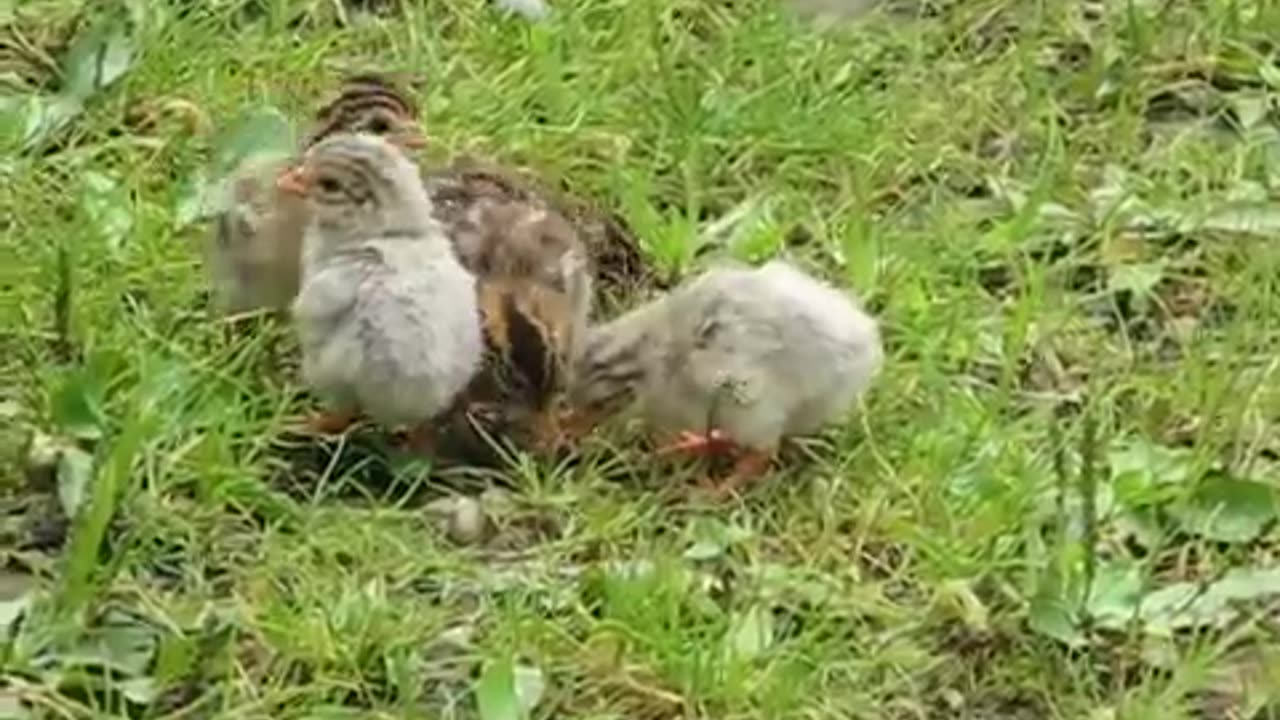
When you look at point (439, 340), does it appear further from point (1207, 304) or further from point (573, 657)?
point (1207, 304)

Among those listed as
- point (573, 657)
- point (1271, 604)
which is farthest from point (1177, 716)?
point (573, 657)

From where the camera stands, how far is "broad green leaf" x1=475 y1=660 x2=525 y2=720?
352cm

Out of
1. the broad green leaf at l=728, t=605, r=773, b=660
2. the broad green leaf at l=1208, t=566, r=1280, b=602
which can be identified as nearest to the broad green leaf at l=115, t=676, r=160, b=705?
the broad green leaf at l=728, t=605, r=773, b=660

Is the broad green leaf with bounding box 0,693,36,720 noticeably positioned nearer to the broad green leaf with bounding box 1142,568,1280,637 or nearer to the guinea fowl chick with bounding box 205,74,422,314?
the guinea fowl chick with bounding box 205,74,422,314

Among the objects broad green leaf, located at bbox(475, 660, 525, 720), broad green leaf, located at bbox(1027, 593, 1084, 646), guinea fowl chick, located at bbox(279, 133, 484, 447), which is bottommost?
broad green leaf, located at bbox(1027, 593, 1084, 646)

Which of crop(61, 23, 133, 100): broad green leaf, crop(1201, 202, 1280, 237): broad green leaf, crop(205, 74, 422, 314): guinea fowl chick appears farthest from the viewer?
crop(61, 23, 133, 100): broad green leaf

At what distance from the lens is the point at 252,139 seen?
4652 millimetres

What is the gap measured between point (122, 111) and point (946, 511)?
140cm

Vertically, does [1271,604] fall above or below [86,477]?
below

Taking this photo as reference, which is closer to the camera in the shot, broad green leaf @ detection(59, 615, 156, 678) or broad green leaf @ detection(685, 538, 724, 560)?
broad green leaf @ detection(59, 615, 156, 678)

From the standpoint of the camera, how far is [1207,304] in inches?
174

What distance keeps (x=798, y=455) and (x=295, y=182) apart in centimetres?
61

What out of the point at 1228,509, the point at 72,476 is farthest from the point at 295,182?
the point at 1228,509

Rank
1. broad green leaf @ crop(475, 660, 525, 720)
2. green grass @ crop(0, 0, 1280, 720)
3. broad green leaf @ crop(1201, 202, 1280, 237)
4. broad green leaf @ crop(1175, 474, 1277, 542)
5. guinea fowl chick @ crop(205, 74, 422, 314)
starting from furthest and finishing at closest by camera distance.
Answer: broad green leaf @ crop(1201, 202, 1280, 237) → guinea fowl chick @ crop(205, 74, 422, 314) → broad green leaf @ crop(1175, 474, 1277, 542) → green grass @ crop(0, 0, 1280, 720) → broad green leaf @ crop(475, 660, 525, 720)
